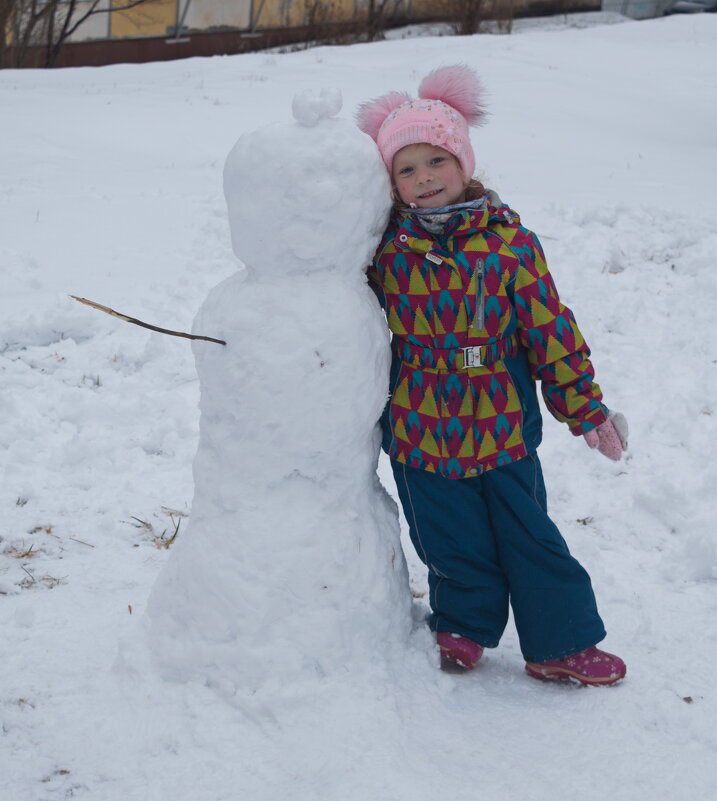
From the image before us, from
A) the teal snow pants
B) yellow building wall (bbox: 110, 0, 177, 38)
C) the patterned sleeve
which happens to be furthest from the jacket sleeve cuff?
yellow building wall (bbox: 110, 0, 177, 38)

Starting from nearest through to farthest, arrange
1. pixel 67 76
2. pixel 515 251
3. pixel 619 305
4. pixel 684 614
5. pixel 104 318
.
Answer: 1. pixel 515 251
2. pixel 684 614
3. pixel 104 318
4. pixel 619 305
5. pixel 67 76

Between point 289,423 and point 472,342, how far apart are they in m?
0.51

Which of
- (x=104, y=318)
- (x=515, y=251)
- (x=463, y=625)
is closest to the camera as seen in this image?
(x=515, y=251)

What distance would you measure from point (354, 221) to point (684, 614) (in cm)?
168

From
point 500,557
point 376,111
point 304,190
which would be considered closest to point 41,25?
point 376,111

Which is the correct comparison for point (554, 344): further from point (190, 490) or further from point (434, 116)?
point (190, 490)

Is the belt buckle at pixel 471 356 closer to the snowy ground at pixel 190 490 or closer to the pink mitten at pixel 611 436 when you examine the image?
the pink mitten at pixel 611 436

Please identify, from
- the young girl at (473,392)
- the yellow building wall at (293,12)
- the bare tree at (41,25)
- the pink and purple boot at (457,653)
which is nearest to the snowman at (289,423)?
the young girl at (473,392)

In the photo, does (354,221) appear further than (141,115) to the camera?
No

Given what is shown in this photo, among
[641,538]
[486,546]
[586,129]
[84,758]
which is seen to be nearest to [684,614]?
[641,538]

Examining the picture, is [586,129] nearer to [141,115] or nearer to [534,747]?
[141,115]

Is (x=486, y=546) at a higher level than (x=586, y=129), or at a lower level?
lower

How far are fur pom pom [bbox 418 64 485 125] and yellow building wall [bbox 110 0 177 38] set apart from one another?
14.7 meters

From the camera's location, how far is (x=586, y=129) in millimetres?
8898
